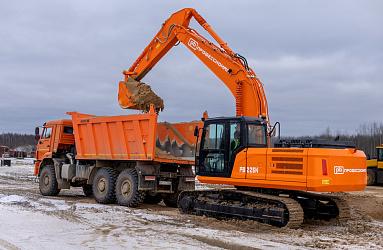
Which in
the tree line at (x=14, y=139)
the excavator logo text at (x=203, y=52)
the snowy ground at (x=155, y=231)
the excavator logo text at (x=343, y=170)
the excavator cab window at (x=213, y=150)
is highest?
the tree line at (x=14, y=139)

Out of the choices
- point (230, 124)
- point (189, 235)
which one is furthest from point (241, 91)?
point (189, 235)

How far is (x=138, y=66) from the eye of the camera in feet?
55.1

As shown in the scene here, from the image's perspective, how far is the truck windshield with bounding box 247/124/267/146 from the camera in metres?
11.3

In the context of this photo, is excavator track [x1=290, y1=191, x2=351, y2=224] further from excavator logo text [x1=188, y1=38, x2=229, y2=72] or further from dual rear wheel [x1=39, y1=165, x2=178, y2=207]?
dual rear wheel [x1=39, y1=165, x2=178, y2=207]

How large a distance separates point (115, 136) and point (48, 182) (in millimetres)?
4271

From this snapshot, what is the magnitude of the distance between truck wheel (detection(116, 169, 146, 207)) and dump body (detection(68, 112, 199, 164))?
461 mm

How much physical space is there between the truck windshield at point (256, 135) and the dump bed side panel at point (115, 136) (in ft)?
10.5

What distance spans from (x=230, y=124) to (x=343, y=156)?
8.72ft

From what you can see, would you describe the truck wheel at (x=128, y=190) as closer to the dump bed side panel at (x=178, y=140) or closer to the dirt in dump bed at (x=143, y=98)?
the dump bed side panel at (x=178, y=140)

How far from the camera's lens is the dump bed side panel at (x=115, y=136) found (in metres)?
13.8

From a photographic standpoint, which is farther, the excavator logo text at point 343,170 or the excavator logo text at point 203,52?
the excavator logo text at point 203,52

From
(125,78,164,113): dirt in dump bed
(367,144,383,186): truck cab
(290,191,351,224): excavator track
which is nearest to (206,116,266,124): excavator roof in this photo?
(290,191,351,224): excavator track

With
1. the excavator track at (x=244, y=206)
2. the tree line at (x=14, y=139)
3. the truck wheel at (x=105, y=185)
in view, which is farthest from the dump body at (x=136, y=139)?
the tree line at (x=14, y=139)

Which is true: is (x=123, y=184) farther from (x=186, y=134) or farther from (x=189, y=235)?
(x=189, y=235)
